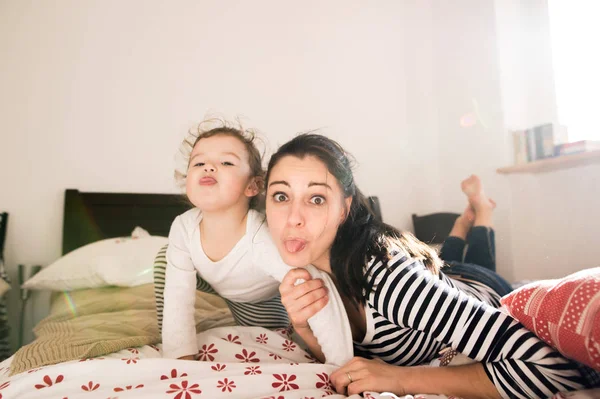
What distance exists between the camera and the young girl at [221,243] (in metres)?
0.90

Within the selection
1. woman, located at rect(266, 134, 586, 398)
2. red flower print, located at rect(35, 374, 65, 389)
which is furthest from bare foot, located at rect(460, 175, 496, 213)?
red flower print, located at rect(35, 374, 65, 389)

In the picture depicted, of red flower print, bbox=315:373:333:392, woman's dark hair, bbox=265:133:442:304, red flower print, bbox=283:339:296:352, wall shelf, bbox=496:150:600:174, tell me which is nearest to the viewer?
red flower print, bbox=315:373:333:392

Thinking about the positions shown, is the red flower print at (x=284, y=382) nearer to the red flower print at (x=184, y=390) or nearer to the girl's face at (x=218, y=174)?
the red flower print at (x=184, y=390)

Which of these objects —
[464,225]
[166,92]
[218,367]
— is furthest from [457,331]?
[166,92]

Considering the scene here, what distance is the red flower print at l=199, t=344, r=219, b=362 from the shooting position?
2.92 ft

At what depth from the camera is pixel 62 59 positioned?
2152 millimetres

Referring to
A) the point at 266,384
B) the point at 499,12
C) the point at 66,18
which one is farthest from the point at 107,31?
the point at 499,12

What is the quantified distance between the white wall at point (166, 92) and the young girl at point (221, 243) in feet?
4.39

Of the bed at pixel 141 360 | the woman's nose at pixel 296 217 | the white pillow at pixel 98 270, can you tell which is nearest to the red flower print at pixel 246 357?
the bed at pixel 141 360

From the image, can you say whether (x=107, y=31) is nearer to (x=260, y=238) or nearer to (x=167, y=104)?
(x=167, y=104)

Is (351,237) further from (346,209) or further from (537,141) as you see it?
(537,141)

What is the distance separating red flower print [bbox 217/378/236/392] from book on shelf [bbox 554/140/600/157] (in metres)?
2.03

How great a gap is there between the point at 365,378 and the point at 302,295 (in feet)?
0.66

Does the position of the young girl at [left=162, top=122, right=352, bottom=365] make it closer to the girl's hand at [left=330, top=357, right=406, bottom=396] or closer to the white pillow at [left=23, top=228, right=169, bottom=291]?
the girl's hand at [left=330, top=357, right=406, bottom=396]
